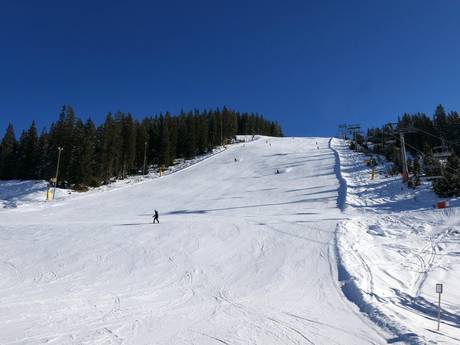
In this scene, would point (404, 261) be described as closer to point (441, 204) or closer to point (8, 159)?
point (441, 204)

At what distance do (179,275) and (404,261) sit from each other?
800 centimetres

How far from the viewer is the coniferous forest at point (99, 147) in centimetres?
4759

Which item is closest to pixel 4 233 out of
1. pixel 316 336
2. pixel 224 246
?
pixel 224 246

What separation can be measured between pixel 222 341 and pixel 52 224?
58.2ft

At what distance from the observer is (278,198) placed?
28.4 meters

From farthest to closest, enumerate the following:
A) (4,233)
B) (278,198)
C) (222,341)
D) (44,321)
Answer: (278,198)
(4,233)
(44,321)
(222,341)

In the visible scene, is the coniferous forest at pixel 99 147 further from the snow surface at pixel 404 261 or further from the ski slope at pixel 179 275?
the snow surface at pixel 404 261

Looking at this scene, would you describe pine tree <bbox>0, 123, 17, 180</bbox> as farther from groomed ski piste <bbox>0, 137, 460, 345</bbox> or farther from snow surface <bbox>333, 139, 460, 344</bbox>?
snow surface <bbox>333, 139, 460, 344</bbox>

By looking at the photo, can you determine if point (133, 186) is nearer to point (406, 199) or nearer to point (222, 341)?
point (406, 199)

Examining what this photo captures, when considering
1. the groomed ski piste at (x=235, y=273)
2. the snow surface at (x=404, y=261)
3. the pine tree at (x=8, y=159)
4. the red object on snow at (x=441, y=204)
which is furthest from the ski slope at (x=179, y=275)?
the pine tree at (x=8, y=159)

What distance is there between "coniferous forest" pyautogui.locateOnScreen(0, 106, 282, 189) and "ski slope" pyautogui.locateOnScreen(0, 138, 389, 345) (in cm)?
2093

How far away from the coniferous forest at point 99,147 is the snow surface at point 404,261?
36798 mm

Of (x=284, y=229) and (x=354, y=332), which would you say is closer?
(x=354, y=332)

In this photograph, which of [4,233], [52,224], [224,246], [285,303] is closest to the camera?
[285,303]
